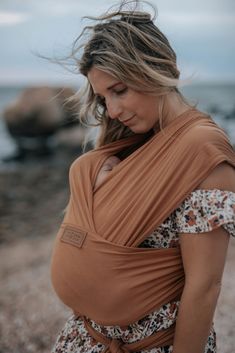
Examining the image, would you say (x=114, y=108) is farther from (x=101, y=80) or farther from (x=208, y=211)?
(x=208, y=211)

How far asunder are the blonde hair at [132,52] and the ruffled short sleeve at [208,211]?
1.20 feet

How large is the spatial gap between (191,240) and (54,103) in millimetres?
11851

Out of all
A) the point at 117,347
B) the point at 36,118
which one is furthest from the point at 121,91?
the point at 36,118

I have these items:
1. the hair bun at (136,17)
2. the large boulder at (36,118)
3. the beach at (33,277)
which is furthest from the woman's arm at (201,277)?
the large boulder at (36,118)

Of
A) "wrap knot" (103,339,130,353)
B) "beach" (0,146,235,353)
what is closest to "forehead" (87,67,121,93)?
"wrap knot" (103,339,130,353)

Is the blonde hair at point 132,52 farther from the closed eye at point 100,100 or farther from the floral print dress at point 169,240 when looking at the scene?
the floral print dress at point 169,240

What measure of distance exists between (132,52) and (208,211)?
2.02 ft

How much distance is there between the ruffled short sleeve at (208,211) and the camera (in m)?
1.56

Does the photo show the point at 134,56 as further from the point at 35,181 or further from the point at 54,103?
the point at 54,103

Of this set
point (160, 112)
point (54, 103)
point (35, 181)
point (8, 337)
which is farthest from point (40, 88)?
point (160, 112)

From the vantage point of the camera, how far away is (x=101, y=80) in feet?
5.88

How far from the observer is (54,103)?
42.9 feet

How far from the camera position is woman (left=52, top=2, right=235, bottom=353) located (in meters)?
1.60

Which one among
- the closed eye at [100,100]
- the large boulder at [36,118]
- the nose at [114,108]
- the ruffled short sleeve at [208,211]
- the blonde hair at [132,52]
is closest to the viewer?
the ruffled short sleeve at [208,211]
